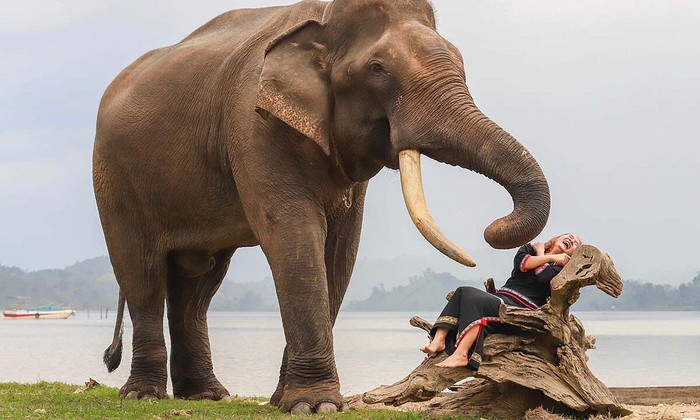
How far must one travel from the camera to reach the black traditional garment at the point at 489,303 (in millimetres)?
9812

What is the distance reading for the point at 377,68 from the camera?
33.0ft

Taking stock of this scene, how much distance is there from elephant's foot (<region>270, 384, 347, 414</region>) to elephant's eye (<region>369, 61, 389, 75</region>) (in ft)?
8.79

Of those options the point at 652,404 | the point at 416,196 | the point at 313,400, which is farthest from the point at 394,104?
the point at 652,404

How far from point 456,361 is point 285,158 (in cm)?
237

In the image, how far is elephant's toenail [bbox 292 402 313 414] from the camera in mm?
10258

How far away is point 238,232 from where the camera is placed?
11.9 meters

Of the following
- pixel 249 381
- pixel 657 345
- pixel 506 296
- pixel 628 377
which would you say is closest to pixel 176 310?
pixel 506 296

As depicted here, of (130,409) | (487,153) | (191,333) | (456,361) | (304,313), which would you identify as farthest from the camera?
(191,333)

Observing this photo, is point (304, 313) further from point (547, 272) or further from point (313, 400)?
point (547, 272)

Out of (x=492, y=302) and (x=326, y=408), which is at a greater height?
(x=492, y=302)

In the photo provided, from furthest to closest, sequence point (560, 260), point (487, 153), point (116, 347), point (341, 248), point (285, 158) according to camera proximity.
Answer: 1. point (116, 347)
2. point (341, 248)
3. point (285, 158)
4. point (560, 260)
5. point (487, 153)

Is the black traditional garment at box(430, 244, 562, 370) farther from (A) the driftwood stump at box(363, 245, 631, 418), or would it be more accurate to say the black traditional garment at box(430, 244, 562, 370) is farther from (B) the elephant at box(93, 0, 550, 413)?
(B) the elephant at box(93, 0, 550, 413)

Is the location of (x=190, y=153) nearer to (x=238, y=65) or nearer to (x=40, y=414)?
(x=238, y=65)

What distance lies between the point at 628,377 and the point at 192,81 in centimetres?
1788
